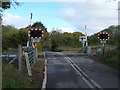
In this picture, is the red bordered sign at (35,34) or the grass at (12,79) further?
the red bordered sign at (35,34)

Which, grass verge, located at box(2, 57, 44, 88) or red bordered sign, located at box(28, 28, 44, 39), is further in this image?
red bordered sign, located at box(28, 28, 44, 39)

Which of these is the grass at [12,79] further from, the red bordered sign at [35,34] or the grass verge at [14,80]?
the red bordered sign at [35,34]

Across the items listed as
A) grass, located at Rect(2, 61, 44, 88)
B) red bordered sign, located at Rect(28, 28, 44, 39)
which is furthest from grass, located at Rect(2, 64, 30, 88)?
red bordered sign, located at Rect(28, 28, 44, 39)

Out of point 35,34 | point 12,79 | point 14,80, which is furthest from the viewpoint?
point 35,34

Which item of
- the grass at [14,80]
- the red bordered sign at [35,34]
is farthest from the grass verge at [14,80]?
the red bordered sign at [35,34]

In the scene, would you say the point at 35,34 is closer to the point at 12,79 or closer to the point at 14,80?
the point at 12,79

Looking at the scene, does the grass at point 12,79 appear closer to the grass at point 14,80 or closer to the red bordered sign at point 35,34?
the grass at point 14,80

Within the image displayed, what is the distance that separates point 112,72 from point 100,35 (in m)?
13.5

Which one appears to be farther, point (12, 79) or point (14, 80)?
point (12, 79)

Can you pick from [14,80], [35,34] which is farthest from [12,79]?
[35,34]

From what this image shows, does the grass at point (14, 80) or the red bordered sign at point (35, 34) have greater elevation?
the red bordered sign at point (35, 34)

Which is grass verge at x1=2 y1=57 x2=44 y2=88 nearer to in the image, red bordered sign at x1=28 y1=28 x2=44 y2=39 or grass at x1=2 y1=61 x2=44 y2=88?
grass at x1=2 y1=61 x2=44 y2=88

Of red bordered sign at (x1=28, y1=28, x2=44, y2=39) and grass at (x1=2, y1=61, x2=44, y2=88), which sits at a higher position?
red bordered sign at (x1=28, y1=28, x2=44, y2=39)

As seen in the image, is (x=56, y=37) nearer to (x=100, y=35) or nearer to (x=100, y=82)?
(x=100, y=35)
